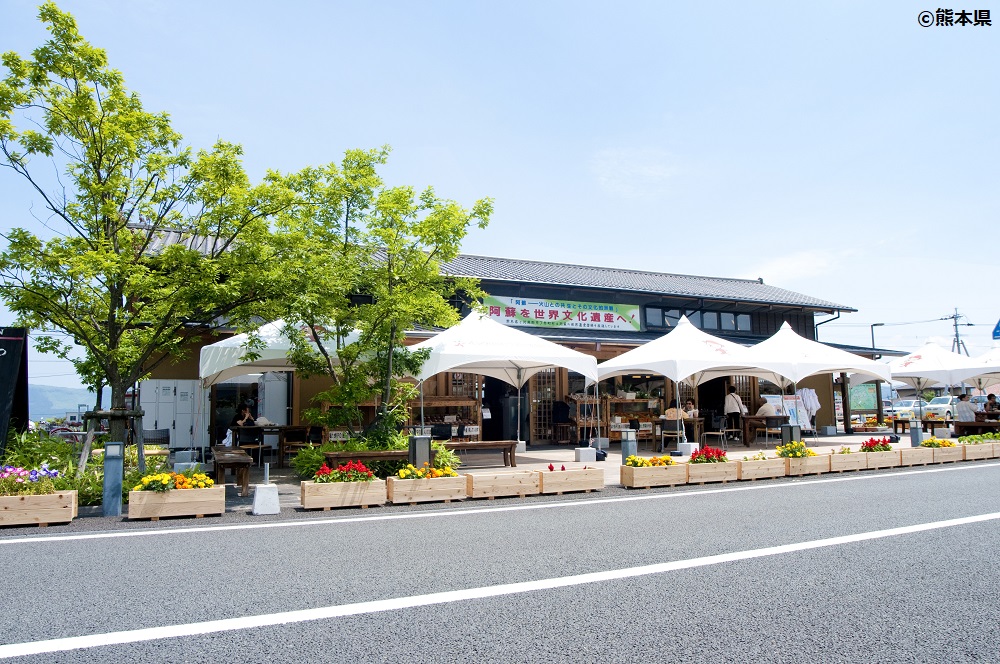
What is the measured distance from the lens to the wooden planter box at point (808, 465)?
11.8m

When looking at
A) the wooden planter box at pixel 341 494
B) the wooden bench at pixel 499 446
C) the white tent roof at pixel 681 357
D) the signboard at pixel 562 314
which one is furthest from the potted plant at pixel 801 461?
the signboard at pixel 562 314

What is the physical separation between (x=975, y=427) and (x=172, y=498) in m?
20.1

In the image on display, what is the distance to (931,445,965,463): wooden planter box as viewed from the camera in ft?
44.5

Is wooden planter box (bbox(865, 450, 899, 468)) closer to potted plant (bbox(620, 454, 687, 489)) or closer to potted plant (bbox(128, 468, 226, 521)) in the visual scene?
potted plant (bbox(620, 454, 687, 489))

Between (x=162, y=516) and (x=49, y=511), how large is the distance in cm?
113

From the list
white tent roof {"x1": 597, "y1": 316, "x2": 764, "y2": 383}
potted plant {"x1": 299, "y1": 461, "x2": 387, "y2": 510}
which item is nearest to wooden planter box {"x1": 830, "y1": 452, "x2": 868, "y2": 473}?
white tent roof {"x1": 597, "y1": 316, "x2": 764, "y2": 383}

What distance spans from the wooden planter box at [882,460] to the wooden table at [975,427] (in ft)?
23.0

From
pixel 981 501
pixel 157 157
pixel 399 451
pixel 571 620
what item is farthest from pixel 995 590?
pixel 157 157

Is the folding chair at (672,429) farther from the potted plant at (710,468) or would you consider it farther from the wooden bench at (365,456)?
the wooden bench at (365,456)

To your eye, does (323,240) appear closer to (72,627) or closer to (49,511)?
(49,511)

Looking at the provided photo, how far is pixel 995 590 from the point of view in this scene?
15.4 ft

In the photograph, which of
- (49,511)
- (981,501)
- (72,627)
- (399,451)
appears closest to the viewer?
(72,627)

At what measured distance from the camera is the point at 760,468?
37.6ft

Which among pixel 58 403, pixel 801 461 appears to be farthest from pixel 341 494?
pixel 58 403
